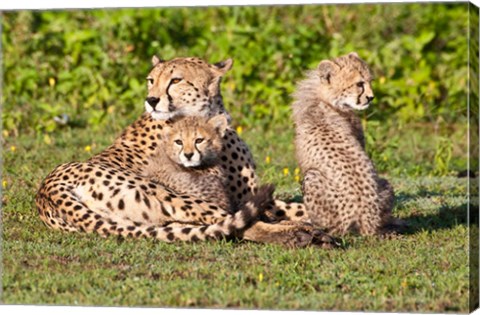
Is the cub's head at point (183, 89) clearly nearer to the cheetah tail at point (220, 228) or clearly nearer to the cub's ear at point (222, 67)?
the cub's ear at point (222, 67)

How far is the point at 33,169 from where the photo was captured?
7.68 meters

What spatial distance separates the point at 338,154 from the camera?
5.77 metres

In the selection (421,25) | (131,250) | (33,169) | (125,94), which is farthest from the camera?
(421,25)

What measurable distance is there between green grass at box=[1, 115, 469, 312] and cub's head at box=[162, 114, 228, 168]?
498 mm

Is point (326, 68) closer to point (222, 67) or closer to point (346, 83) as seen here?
point (346, 83)

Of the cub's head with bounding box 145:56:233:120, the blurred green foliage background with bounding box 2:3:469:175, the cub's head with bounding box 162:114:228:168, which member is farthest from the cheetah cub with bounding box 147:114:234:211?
the blurred green foliage background with bounding box 2:3:469:175

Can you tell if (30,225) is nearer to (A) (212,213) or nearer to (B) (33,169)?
(A) (212,213)

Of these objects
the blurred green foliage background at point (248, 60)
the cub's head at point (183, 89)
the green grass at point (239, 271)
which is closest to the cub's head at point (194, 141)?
the cub's head at point (183, 89)

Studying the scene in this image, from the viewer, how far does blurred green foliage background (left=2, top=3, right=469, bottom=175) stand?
9.45m

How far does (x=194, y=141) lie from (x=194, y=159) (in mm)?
92

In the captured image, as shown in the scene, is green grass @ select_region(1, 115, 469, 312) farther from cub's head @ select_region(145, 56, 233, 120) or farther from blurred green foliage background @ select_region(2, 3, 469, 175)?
blurred green foliage background @ select_region(2, 3, 469, 175)

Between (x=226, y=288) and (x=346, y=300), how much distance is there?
1.65ft

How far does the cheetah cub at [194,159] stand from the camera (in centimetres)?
591

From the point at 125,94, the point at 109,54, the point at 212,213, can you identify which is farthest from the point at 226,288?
the point at 109,54
